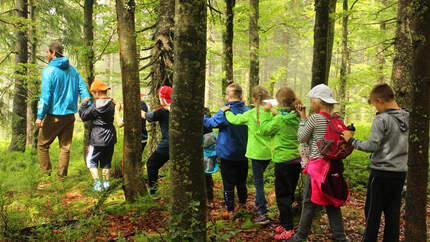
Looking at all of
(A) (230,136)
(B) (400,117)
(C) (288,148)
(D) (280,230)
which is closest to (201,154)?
(C) (288,148)

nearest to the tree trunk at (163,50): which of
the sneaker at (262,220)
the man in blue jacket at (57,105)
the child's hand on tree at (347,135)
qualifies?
the man in blue jacket at (57,105)

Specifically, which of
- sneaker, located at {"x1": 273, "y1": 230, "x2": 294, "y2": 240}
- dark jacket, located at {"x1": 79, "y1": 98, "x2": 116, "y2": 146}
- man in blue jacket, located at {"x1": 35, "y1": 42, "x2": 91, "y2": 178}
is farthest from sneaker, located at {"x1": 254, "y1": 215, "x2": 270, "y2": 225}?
man in blue jacket, located at {"x1": 35, "y1": 42, "x2": 91, "y2": 178}

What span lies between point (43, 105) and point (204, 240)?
4515 millimetres

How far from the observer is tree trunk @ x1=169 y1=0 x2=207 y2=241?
2.71m

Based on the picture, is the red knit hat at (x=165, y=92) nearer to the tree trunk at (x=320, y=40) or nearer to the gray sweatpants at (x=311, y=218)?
the tree trunk at (x=320, y=40)

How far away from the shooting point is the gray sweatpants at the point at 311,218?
346cm

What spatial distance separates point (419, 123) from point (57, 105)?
6056 mm

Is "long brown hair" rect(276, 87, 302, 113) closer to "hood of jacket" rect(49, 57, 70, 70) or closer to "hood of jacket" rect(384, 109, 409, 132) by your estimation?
"hood of jacket" rect(384, 109, 409, 132)

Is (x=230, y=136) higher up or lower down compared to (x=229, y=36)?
lower down

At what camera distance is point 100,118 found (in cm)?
548

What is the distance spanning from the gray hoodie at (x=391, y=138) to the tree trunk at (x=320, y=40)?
51.6 inches

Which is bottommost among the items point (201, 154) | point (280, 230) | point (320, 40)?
point (280, 230)

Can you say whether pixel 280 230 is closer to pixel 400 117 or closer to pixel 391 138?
pixel 391 138

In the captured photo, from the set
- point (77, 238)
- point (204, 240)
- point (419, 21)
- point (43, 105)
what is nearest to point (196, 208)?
point (204, 240)
